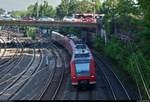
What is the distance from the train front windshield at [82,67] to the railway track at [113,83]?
2696 mm

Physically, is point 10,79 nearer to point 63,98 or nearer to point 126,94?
point 63,98

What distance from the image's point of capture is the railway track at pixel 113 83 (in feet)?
106

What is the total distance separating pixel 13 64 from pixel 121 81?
23.2 m

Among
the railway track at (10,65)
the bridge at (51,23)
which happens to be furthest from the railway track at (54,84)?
the bridge at (51,23)

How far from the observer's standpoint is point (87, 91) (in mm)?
35531

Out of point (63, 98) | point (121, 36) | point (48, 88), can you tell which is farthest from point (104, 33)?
point (63, 98)

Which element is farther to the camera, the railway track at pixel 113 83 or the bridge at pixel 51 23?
the bridge at pixel 51 23

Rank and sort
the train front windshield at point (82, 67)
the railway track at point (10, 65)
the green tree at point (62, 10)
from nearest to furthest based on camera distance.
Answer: the train front windshield at point (82, 67) → the railway track at point (10, 65) → the green tree at point (62, 10)

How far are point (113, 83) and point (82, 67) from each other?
4.28m

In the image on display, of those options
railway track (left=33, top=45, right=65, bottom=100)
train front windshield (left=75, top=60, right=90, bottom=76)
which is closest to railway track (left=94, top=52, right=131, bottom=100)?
train front windshield (left=75, top=60, right=90, bottom=76)

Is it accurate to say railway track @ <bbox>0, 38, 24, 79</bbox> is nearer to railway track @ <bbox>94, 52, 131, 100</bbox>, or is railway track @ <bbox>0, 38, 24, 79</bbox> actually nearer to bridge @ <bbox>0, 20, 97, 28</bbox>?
railway track @ <bbox>94, 52, 131, 100</bbox>

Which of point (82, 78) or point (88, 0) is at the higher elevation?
point (88, 0)

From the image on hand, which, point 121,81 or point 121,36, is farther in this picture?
point 121,36

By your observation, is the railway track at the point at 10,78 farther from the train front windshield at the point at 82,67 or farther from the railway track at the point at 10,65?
the train front windshield at the point at 82,67
